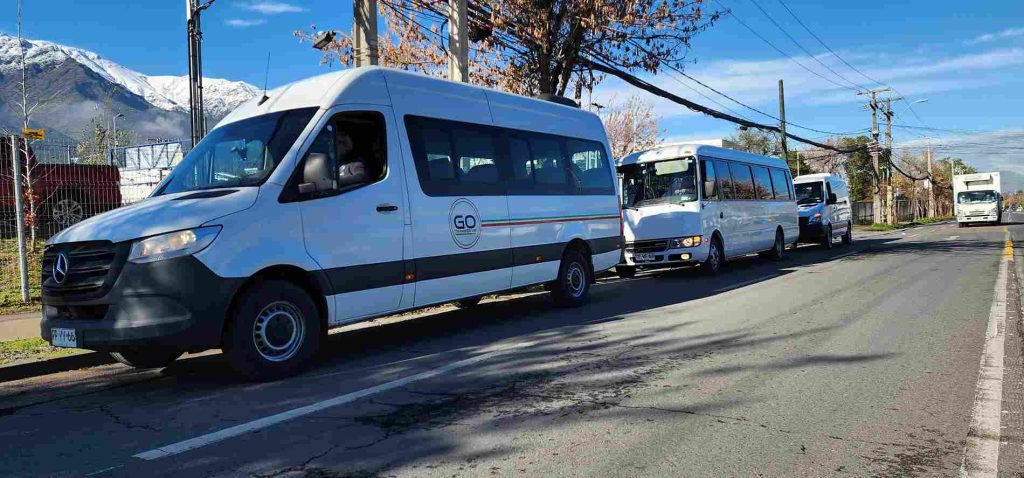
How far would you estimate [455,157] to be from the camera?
25.4 feet

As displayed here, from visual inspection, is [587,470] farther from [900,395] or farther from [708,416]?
[900,395]

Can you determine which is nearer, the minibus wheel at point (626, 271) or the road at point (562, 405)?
the road at point (562, 405)

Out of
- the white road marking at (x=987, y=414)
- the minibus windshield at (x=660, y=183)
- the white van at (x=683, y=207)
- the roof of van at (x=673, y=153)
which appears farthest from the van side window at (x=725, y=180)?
the white road marking at (x=987, y=414)

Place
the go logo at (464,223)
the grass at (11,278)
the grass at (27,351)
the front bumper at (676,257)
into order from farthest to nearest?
the front bumper at (676,257)
the grass at (11,278)
the go logo at (464,223)
the grass at (27,351)

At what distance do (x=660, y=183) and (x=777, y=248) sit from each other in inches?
234

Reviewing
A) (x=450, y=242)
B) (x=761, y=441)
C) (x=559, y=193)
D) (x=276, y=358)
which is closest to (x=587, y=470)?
(x=761, y=441)

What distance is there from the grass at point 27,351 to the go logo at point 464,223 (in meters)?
3.91

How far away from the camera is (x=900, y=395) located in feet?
16.5

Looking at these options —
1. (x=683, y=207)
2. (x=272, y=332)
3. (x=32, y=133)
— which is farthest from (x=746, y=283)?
(x=32, y=133)

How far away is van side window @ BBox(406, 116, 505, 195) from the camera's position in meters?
7.25

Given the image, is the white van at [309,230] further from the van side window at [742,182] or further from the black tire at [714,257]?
the van side window at [742,182]

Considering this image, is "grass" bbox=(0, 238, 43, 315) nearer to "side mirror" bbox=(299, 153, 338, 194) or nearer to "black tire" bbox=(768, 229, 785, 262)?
→ "side mirror" bbox=(299, 153, 338, 194)

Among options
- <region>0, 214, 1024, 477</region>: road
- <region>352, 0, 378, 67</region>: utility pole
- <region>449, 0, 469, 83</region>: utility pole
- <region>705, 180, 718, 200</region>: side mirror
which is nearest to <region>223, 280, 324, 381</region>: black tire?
Result: <region>0, 214, 1024, 477</region>: road

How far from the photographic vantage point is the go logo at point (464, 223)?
7.58m
